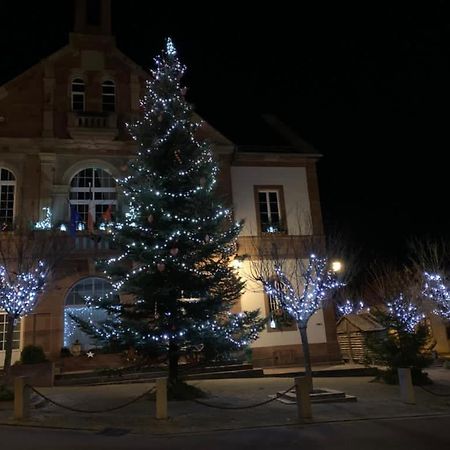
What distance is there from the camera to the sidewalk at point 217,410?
35.6 ft

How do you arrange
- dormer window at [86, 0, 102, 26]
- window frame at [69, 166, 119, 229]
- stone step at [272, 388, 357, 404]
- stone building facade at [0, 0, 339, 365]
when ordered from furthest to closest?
dormer window at [86, 0, 102, 26] → window frame at [69, 166, 119, 229] → stone building facade at [0, 0, 339, 365] → stone step at [272, 388, 357, 404]

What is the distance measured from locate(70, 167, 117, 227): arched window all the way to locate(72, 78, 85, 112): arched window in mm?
3278

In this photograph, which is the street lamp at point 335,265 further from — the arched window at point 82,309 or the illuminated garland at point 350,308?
the illuminated garland at point 350,308

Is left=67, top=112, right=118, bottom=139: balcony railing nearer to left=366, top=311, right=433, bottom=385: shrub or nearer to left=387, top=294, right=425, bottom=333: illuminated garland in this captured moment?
left=366, top=311, right=433, bottom=385: shrub

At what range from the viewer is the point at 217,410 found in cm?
1235

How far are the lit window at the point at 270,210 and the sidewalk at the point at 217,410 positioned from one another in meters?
8.54

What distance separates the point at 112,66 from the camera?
2392 centimetres

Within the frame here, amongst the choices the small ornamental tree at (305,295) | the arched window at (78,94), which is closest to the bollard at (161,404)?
the small ornamental tree at (305,295)

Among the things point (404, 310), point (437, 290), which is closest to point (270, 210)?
point (404, 310)

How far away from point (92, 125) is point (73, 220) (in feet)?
14.8

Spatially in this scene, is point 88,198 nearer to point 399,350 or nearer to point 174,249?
point 174,249

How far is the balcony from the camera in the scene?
2191 cm

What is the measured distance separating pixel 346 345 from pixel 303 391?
603 inches

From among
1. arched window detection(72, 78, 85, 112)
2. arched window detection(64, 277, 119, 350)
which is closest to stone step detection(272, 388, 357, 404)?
arched window detection(64, 277, 119, 350)
